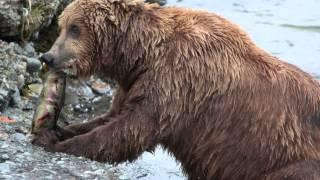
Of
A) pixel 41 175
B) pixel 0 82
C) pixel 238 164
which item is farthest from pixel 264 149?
pixel 0 82

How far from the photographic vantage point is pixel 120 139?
22.0 feet

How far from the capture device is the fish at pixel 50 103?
707cm

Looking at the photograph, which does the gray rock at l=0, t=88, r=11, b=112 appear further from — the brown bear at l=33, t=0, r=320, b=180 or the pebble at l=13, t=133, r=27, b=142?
the brown bear at l=33, t=0, r=320, b=180

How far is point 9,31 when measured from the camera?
1021 cm

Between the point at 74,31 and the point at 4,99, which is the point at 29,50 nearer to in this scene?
the point at 4,99

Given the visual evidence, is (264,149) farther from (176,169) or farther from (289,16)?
(289,16)

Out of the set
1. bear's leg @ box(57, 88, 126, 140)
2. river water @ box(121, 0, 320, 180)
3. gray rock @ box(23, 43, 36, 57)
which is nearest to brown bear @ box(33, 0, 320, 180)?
bear's leg @ box(57, 88, 126, 140)

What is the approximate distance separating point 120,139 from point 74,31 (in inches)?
39.5

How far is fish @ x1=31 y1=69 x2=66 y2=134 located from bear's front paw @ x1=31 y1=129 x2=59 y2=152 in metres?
0.04

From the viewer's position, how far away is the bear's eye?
273 inches

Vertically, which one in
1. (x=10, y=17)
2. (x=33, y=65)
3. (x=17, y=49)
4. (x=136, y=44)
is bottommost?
(x=33, y=65)

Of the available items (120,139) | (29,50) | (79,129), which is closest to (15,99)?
(29,50)

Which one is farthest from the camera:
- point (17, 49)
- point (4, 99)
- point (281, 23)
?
point (281, 23)

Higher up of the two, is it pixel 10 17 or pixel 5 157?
pixel 10 17
